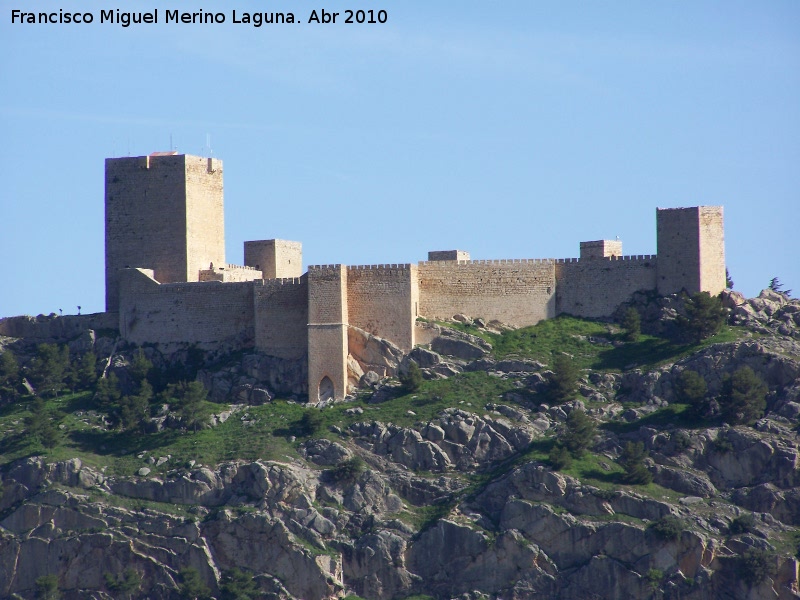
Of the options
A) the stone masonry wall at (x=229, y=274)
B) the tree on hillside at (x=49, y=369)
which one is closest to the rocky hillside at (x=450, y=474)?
the tree on hillside at (x=49, y=369)

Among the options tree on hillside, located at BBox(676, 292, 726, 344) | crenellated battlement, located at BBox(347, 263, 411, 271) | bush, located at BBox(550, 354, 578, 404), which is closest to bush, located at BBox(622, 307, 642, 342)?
tree on hillside, located at BBox(676, 292, 726, 344)

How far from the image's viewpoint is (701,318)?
84.2m

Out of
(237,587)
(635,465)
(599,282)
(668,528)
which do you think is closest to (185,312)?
(237,587)

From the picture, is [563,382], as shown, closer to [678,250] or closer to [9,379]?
[678,250]

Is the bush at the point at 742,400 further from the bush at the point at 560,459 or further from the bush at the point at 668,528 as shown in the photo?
the bush at the point at 560,459

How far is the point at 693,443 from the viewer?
262 ft

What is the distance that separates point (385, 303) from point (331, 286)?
2.49 metres

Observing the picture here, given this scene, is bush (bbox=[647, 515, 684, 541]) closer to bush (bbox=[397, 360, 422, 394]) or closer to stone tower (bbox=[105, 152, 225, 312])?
bush (bbox=[397, 360, 422, 394])

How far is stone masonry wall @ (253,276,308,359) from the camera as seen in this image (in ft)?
286

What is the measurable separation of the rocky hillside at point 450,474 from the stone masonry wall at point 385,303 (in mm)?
807

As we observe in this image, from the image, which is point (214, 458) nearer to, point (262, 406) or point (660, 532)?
point (262, 406)

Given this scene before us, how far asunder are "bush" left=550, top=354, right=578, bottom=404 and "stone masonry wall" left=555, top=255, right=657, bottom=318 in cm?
529

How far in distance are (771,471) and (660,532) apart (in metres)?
5.81

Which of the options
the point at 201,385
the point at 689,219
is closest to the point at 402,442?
the point at 201,385
